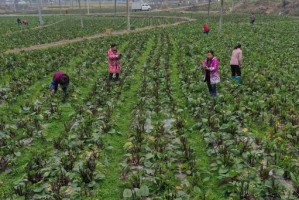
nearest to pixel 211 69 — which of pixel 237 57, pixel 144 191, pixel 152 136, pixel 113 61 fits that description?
pixel 237 57

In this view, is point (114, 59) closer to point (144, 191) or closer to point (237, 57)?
point (237, 57)

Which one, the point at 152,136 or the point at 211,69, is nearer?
the point at 152,136

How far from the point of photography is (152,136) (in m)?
10.1

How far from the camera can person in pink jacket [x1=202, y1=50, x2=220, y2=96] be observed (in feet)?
42.8

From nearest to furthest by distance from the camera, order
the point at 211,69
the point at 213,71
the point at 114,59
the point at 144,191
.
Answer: the point at 144,191 → the point at 211,69 → the point at 213,71 → the point at 114,59

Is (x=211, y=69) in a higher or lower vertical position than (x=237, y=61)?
higher

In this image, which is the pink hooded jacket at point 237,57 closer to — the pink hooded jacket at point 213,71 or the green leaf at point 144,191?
the pink hooded jacket at point 213,71

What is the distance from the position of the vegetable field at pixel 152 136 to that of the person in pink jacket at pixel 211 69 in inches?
28.9

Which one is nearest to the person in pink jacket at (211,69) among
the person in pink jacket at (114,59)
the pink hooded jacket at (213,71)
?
the pink hooded jacket at (213,71)

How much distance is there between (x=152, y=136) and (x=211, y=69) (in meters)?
4.48

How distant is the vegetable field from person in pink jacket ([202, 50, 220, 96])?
0.73m

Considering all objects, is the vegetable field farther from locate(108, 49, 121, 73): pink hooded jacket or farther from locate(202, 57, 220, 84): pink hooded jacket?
locate(108, 49, 121, 73): pink hooded jacket

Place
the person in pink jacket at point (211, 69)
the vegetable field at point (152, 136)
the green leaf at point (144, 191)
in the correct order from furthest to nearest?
1. the person in pink jacket at point (211, 69)
2. the vegetable field at point (152, 136)
3. the green leaf at point (144, 191)

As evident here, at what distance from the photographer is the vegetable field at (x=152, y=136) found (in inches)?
292
